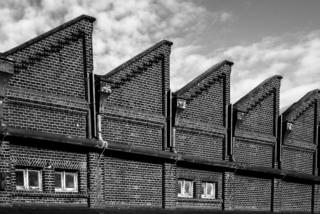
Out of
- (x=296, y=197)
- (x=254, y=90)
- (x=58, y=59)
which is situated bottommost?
(x=296, y=197)

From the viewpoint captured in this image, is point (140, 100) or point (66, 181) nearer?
point (66, 181)

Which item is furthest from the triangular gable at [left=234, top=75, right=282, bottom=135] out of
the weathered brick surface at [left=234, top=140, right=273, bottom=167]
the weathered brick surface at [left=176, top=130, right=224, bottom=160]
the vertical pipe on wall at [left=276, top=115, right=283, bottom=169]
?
the weathered brick surface at [left=176, top=130, right=224, bottom=160]

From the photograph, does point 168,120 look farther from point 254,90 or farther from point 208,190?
point 254,90

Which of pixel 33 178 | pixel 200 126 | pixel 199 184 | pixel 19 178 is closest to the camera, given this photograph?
pixel 19 178

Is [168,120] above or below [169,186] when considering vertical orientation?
above

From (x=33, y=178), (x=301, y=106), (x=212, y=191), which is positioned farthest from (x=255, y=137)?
(x=33, y=178)

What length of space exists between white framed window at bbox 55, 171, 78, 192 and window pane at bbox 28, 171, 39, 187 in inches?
24.2

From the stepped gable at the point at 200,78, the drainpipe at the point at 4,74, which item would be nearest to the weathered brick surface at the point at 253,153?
the stepped gable at the point at 200,78

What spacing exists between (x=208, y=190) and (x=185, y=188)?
1154mm

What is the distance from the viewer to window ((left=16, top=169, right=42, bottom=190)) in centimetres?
1257

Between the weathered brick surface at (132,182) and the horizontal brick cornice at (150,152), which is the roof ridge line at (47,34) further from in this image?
the weathered brick surface at (132,182)

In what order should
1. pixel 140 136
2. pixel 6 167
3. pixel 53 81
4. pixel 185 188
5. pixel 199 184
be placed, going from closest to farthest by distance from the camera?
pixel 6 167
pixel 53 81
pixel 140 136
pixel 185 188
pixel 199 184

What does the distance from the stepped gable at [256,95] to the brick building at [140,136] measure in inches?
1.7

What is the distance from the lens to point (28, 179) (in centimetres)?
1276
